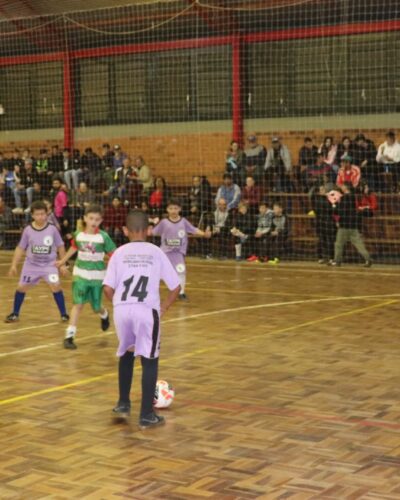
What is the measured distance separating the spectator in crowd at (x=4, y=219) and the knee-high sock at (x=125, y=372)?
56.7 ft

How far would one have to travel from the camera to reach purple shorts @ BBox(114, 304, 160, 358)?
20.7 ft

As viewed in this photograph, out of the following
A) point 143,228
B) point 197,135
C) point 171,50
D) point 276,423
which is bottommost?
point 276,423

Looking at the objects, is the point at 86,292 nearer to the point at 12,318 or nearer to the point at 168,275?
the point at 12,318

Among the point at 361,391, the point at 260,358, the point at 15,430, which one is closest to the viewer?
the point at 15,430

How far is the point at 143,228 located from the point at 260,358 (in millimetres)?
2784

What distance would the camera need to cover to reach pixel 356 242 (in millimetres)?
18047

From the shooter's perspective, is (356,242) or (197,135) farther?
(197,135)

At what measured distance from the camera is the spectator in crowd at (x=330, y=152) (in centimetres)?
1958

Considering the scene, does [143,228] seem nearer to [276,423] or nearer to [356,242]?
[276,423]

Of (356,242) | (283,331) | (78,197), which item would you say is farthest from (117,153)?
(283,331)

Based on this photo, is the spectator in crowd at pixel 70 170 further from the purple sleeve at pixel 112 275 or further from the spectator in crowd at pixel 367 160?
the purple sleeve at pixel 112 275

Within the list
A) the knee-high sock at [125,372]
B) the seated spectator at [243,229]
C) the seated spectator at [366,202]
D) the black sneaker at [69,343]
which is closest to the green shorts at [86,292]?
the black sneaker at [69,343]

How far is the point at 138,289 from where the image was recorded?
6.37m

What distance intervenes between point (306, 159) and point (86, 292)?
1145cm
